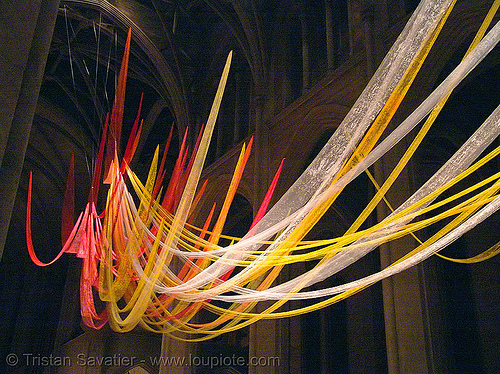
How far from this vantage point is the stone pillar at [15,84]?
157 cm

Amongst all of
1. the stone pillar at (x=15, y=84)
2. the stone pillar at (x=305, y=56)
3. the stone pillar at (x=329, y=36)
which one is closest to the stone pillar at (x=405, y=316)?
the stone pillar at (x=329, y=36)

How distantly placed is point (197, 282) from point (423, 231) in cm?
297

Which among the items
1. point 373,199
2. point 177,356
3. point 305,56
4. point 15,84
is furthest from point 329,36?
point 177,356

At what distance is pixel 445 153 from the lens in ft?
32.6

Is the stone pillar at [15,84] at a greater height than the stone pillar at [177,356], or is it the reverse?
the stone pillar at [15,84]

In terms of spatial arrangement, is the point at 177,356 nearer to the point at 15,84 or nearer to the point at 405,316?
the point at 405,316

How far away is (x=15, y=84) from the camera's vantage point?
5.29ft

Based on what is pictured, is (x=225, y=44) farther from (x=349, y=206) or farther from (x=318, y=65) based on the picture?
(x=349, y=206)
